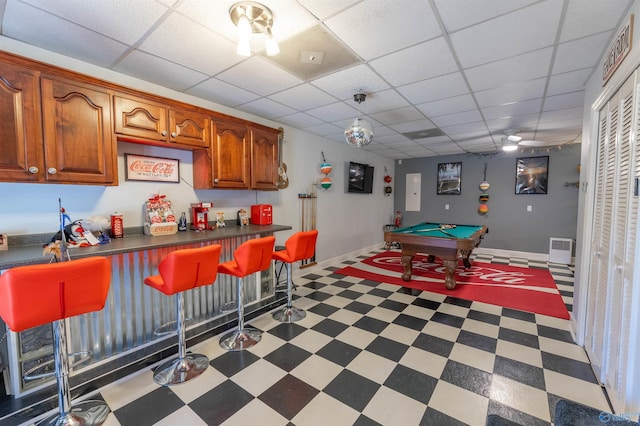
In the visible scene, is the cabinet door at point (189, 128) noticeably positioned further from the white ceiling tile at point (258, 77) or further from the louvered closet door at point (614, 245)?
the louvered closet door at point (614, 245)

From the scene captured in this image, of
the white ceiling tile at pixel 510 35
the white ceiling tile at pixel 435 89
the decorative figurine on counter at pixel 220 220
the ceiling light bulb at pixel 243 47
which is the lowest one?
the decorative figurine on counter at pixel 220 220

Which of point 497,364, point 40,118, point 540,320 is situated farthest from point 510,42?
point 40,118

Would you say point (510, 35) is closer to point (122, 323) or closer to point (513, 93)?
point (513, 93)

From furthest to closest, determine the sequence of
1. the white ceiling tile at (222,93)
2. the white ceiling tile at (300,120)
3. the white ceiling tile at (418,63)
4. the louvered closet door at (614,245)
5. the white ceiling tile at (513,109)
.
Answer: the white ceiling tile at (300,120), the white ceiling tile at (513,109), the white ceiling tile at (222,93), the white ceiling tile at (418,63), the louvered closet door at (614,245)

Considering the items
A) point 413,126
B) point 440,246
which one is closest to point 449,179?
point 413,126

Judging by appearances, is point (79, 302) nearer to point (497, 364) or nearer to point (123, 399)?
point (123, 399)

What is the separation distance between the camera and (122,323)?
7.64 feet

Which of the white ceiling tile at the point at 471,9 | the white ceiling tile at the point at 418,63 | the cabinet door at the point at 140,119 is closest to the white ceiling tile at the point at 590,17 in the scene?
the white ceiling tile at the point at 471,9

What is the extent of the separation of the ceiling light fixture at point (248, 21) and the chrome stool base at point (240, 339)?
242 centimetres

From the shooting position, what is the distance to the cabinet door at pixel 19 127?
70.0 inches

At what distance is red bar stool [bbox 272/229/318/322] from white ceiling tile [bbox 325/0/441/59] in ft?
6.07

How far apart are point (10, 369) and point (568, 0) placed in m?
4.30

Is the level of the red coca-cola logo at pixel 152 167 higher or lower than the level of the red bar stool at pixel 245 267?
higher

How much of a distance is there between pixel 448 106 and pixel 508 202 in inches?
168
